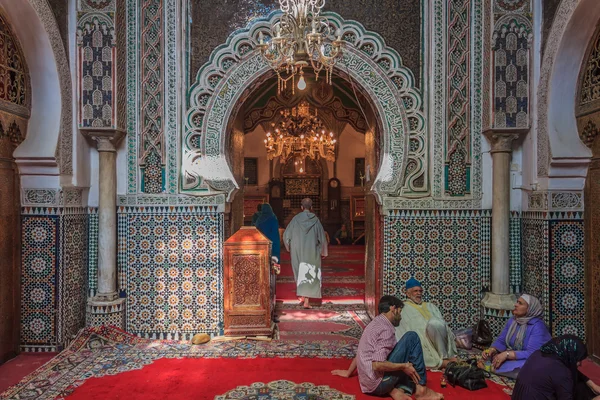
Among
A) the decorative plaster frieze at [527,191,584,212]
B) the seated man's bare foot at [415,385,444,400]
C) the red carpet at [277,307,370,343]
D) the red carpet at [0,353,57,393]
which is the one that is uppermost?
the decorative plaster frieze at [527,191,584,212]

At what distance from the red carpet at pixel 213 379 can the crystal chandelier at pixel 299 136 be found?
6574mm

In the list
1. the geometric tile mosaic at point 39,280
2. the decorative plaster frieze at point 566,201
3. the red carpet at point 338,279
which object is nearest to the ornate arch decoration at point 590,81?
the decorative plaster frieze at point 566,201

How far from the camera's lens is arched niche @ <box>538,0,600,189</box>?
421 centimetres

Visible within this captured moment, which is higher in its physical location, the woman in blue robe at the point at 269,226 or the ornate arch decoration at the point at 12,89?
the ornate arch decoration at the point at 12,89

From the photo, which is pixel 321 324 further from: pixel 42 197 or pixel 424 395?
pixel 42 197

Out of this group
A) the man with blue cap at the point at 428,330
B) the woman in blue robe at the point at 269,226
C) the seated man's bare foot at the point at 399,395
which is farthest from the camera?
the woman in blue robe at the point at 269,226

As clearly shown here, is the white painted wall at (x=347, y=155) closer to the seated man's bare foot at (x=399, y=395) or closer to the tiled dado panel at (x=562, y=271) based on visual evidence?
the tiled dado panel at (x=562, y=271)

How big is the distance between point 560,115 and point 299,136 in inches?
Answer: 262

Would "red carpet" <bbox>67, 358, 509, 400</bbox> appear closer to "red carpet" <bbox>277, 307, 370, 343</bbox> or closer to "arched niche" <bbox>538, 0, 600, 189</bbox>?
"red carpet" <bbox>277, 307, 370, 343</bbox>

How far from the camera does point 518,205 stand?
477cm

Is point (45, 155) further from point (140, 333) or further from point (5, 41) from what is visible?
point (140, 333)

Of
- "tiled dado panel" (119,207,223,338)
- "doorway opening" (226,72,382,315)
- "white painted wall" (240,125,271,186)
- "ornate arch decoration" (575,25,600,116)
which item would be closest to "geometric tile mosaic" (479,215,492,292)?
"ornate arch decoration" (575,25,600,116)

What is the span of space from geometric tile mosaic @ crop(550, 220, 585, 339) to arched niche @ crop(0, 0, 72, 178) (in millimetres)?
4635

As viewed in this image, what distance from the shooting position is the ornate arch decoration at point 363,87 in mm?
4848
